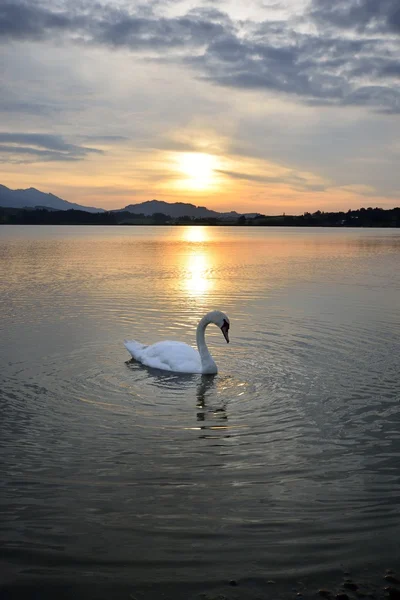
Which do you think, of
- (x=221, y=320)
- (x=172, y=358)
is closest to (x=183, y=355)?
(x=172, y=358)

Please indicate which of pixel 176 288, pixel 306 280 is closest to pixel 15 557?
pixel 176 288

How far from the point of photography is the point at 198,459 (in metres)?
8.81

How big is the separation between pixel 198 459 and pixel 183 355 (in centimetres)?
541

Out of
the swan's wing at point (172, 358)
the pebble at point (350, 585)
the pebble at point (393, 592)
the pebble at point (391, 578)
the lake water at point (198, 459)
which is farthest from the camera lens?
the swan's wing at point (172, 358)

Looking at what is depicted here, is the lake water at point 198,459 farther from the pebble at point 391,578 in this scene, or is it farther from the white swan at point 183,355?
the white swan at point 183,355

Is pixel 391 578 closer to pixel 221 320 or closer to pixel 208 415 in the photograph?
pixel 208 415

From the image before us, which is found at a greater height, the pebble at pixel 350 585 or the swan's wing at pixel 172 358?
the swan's wing at pixel 172 358

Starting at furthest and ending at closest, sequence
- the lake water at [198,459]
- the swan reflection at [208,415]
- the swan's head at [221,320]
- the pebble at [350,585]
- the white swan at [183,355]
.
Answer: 1. the swan's head at [221,320]
2. the white swan at [183,355]
3. the swan reflection at [208,415]
4. the lake water at [198,459]
5. the pebble at [350,585]

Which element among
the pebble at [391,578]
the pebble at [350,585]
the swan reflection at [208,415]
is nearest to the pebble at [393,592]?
the pebble at [391,578]

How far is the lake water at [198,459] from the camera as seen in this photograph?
244 inches

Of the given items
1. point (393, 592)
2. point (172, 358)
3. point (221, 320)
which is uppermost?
point (221, 320)

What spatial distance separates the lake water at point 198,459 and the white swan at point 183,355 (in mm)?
293

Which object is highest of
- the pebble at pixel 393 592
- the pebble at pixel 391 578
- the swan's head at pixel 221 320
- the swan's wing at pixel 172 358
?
the swan's head at pixel 221 320

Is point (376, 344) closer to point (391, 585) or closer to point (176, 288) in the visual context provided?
point (391, 585)
